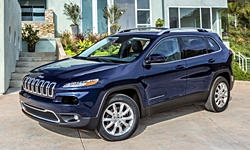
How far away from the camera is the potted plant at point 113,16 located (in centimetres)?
1464

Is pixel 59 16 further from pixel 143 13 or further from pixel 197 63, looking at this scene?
pixel 197 63

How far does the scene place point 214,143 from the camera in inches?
155

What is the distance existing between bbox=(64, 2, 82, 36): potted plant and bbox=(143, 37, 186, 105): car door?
10.6 meters

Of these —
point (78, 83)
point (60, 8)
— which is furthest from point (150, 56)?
point (60, 8)

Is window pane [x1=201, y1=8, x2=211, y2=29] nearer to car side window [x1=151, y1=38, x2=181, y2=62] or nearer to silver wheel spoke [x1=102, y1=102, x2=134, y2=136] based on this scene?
car side window [x1=151, y1=38, x2=181, y2=62]

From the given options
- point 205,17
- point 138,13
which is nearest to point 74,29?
point 138,13

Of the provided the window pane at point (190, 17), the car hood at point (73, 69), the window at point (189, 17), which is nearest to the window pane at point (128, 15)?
the window at point (189, 17)

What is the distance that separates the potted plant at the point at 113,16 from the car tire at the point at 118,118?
432 inches

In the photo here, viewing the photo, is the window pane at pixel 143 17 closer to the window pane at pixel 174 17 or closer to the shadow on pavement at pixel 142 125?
the window pane at pixel 174 17

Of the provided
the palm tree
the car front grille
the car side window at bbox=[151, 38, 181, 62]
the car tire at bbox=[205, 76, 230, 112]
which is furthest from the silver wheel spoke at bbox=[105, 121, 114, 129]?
the palm tree

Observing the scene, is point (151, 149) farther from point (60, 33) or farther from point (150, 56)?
point (60, 33)

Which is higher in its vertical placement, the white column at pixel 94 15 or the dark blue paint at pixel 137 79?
the white column at pixel 94 15

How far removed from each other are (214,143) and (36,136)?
2847 mm

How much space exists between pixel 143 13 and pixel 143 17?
24 centimetres
